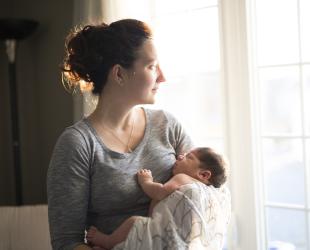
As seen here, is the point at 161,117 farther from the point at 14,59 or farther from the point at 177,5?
the point at 14,59

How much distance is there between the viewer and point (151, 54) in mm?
1450

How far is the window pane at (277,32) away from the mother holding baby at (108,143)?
791 mm

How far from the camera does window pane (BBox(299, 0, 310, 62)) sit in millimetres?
1977

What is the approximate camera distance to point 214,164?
4.94 ft

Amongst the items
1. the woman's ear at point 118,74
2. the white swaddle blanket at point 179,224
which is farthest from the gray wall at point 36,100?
the white swaddle blanket at point 179,224

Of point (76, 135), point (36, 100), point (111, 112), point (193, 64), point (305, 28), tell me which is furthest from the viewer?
point (36, 100)

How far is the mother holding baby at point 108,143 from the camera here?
1.36 m

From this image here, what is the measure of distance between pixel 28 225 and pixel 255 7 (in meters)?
1.51

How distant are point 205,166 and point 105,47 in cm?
52

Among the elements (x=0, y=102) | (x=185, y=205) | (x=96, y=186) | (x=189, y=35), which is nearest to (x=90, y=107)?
(x=189, y=35)

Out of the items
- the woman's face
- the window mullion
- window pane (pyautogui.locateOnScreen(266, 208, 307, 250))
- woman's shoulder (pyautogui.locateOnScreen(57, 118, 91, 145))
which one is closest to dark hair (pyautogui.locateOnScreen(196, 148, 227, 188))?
the woman's face

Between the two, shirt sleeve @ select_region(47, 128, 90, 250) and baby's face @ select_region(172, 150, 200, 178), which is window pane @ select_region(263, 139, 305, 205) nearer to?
baby's face @ select_region(172, 150, 200, 178)

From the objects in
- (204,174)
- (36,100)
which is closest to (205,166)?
(204,174)

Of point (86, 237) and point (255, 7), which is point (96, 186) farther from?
point (255, 7)
